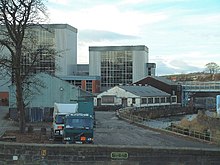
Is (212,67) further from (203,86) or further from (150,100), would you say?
(150,100)

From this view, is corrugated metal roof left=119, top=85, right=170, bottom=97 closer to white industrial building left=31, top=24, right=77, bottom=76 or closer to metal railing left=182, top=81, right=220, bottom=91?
metal railing left=182, top=81, right=220, bottom=91

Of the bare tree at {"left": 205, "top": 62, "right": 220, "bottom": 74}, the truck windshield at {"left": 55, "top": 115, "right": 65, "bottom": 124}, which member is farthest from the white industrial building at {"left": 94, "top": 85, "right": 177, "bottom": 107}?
the bare tree at {"left": 205, "top": 62, "right": 220, "bottom": 74}

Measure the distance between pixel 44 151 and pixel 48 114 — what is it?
107 feet

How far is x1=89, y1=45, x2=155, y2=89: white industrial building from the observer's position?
114750 millimetres

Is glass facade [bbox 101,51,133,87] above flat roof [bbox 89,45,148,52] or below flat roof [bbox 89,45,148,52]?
below

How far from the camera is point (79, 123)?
76.1 feet

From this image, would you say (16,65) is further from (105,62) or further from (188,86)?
(105,62)

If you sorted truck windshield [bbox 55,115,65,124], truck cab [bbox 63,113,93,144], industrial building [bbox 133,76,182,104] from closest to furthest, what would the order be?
truck cab [bbox 63,113,93,144]
truck windshield [bbox 55,115,65,124]
industrial building [bbox 133,76,182,104]

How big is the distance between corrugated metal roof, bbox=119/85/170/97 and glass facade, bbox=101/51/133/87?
22.7m

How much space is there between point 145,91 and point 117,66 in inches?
1251

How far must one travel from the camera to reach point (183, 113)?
8975 cm

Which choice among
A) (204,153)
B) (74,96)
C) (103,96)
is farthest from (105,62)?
(204,153)

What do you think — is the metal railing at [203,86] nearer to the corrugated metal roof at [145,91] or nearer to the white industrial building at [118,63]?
the corrugated metal roof at [145,91]

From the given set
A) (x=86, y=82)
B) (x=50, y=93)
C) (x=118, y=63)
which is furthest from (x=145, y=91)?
(x=50, y=93)
